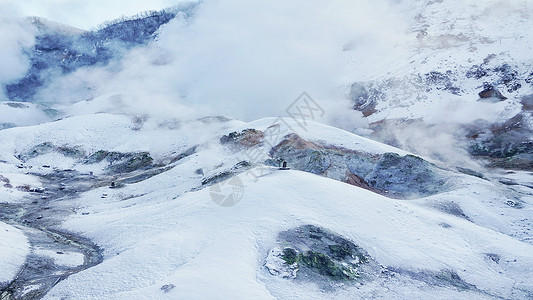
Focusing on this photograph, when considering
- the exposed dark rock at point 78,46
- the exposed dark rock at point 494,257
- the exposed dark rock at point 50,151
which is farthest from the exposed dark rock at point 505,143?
the exposed dark rock at point 78,46

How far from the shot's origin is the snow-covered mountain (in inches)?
727

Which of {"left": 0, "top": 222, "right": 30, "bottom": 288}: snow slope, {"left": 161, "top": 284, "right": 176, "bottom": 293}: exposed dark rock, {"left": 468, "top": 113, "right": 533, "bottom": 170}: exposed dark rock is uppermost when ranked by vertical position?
{"left": 0, "top": 222, "right": 30, "bottom": 288}: snow slope

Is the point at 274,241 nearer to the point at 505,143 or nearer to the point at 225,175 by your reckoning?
the point at 225,175

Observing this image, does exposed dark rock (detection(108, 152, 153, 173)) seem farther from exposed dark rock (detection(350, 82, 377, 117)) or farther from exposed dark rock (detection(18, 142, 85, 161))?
exposed dark rock (detection(350, 82, 377, 117))

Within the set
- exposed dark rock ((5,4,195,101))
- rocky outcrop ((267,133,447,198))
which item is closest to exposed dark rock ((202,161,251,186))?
rocky outcrop ((267,133,447,198))

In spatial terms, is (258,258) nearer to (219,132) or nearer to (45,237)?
(45,237)

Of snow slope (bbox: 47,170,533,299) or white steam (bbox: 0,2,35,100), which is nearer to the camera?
snow slope (bbox: 47,170,533,299)

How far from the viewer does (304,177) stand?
29062mm

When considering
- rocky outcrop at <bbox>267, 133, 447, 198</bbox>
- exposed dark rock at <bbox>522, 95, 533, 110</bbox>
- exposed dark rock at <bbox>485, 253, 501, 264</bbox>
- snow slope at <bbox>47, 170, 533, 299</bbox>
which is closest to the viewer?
snow slope at <bbox>47, 170, 533, 299</bbox>

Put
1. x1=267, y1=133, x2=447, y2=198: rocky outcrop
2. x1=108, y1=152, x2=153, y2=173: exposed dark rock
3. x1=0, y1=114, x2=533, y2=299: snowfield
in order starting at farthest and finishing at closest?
1. x1=108, y1=152, x2=153, y2=173: exposed dark rock
2. x1=267, y1=133, x2=447, y2=198: rocky outcrop
3. x1=0, y1=114, x2=533, y2=299: snowfield

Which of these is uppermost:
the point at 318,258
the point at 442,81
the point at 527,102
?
the point at 442,81

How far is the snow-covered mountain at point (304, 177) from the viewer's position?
60.6ft

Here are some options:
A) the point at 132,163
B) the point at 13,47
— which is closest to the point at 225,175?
the point at 132,163

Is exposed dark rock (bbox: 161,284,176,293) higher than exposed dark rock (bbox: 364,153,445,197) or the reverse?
higher
